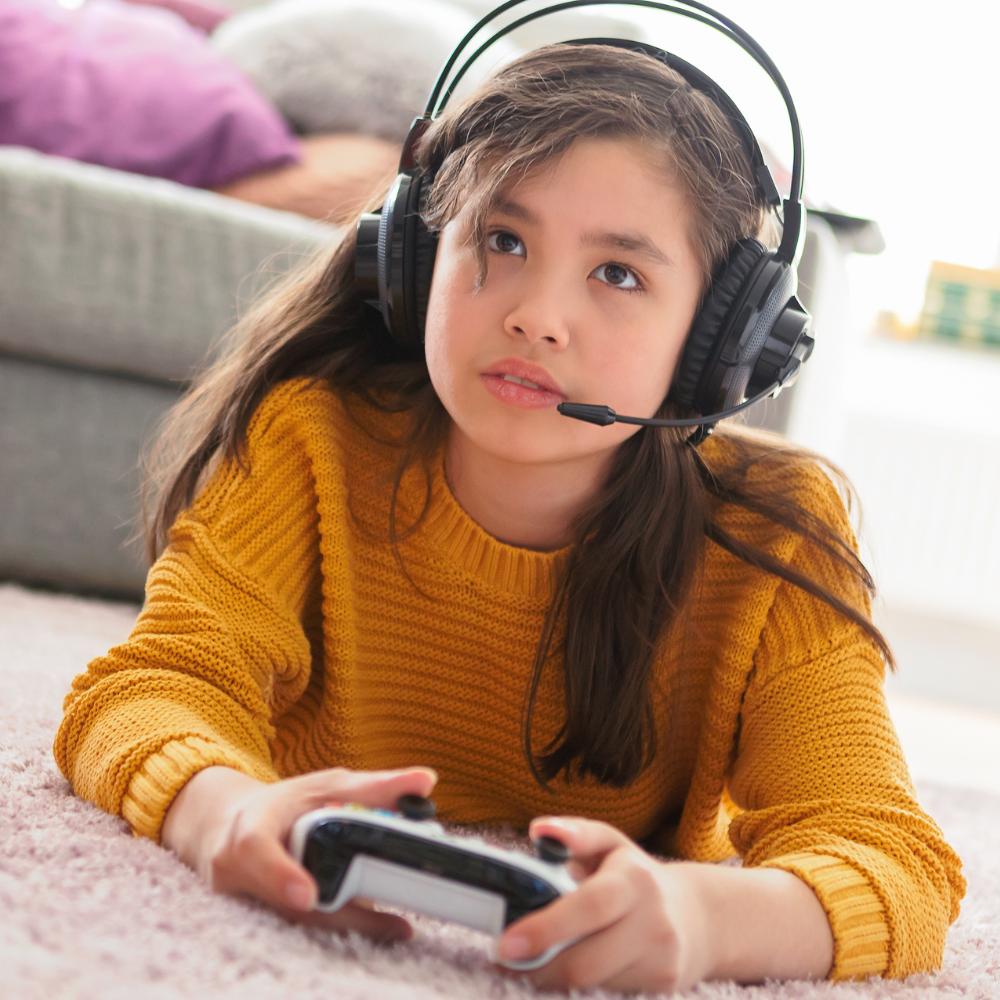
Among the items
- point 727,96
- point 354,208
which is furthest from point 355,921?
point 354,208

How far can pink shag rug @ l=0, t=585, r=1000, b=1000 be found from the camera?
17.1 inches

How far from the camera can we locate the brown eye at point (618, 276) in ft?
2.44

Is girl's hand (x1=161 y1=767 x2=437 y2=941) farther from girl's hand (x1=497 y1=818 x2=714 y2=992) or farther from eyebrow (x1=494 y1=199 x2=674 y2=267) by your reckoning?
eyebrow (x1=494 y1=199 x2=674 y2=267)

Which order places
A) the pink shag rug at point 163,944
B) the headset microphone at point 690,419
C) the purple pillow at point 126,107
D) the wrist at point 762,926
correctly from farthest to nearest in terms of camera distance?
1. the purple pillow at point 126,107
2. the headset microphone at point 690,419
3. the wrist at point 762,926
4. the pink shag rug at point 163,944

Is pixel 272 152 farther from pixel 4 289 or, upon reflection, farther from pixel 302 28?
pixel 4 289

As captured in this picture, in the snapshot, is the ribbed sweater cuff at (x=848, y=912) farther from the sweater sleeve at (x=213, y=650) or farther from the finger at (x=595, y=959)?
the sweater sleeve at (x=213, y=650)

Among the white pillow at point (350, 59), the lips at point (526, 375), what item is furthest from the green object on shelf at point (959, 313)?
the lips at point (526, 375)

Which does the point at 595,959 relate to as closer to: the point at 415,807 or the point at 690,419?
the point at 415,807

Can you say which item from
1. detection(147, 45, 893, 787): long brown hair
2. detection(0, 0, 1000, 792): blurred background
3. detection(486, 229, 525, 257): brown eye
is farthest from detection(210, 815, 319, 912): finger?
detection(0, 0, 1000, 792): blurred background

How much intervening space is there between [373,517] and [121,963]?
48 cm

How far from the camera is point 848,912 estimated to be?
0.61 m

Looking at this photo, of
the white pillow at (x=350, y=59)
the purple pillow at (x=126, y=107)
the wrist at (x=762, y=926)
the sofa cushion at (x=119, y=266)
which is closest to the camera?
the wrist at (x=762, y=926)

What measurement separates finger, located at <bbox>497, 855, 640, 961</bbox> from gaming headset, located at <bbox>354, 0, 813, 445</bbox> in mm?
315

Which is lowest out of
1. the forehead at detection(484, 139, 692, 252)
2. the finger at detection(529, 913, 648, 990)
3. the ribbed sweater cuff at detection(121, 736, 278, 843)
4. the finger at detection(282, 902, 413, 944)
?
the ribbed sweater cuff at detection(121, 736, 278, 843)
